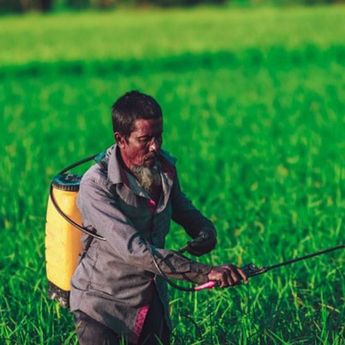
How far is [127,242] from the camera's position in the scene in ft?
9.43

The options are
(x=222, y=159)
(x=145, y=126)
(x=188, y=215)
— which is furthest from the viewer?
(x=222, y=159)

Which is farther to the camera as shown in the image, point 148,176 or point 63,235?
point 63,235

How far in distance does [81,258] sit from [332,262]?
1.76m

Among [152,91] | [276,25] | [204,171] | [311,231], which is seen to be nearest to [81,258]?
[311,231]

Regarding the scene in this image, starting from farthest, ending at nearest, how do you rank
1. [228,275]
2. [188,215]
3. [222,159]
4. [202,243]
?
1. [222,159]
2. [188,215]
3. [202,243]
4. [228,275]

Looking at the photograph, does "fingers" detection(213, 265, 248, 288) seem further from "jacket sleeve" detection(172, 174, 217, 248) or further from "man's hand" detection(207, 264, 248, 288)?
"jacket sleeve" detection(172, 174, 217, 248)

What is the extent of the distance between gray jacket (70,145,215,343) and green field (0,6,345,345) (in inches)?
15.0

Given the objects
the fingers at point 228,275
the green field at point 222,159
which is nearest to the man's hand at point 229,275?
the fingers at point 228,275

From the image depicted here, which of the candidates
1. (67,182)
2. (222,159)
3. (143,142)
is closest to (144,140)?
(143,142)

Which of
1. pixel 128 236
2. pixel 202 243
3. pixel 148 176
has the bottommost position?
pixel 202 243

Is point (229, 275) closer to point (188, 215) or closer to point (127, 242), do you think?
point (127, 242)

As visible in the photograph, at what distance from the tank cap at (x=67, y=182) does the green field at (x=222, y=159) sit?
0.52 m

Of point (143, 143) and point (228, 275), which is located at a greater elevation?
point (143, 143)

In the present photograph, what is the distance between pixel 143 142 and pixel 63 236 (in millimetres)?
484
